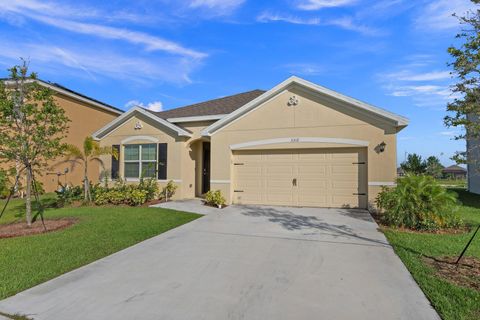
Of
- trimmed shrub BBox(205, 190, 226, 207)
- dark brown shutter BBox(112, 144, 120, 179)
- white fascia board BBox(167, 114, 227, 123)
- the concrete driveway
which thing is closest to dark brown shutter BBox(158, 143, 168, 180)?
white fascia board BBox(167, 114, 227, 123)

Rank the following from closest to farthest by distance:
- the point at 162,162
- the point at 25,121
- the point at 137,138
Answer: the point at 25,121
the point at 162,162
the point at 137,138

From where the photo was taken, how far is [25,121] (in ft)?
27.2

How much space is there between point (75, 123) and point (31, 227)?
12.4 meters

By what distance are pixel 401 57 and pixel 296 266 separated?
8244 mm

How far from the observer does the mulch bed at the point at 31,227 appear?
7590 mm

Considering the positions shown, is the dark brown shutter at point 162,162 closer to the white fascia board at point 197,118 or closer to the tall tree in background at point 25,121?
the white fascia board at point 197,118

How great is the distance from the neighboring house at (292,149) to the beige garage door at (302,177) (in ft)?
0.11

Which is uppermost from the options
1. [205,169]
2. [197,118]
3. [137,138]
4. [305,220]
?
[197,118]

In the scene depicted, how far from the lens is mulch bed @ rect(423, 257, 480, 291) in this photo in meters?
4.28

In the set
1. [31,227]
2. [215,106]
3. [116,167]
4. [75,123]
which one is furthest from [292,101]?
[75,123]

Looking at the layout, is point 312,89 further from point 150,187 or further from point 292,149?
point 150,187

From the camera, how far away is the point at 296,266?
4996 millimetres

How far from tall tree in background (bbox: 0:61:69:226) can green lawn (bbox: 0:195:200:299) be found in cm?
199

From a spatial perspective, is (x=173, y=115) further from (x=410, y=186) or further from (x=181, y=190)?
(x=410, y=186)
